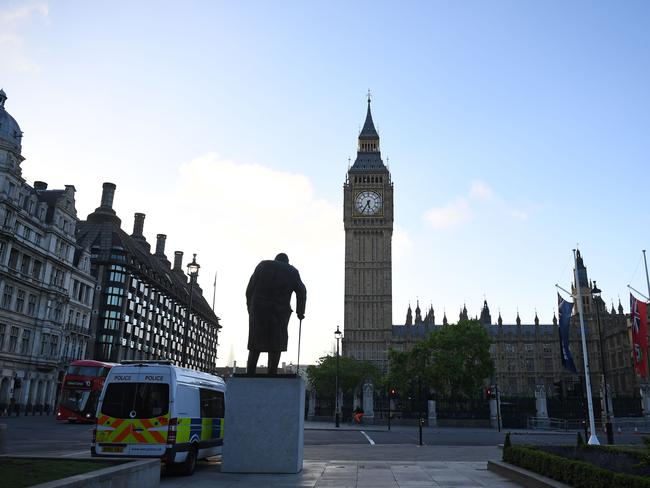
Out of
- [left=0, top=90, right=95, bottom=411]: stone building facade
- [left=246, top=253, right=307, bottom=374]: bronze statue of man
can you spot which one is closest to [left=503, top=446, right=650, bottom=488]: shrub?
[left=246, top=253, right=307, bottom=374]: bronze statue of man

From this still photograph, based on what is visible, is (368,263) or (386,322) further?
(368,263)

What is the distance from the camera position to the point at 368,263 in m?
122

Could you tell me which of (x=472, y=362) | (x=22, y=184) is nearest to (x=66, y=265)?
A: (x=22, y=184)

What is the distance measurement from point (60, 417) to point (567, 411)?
160ft

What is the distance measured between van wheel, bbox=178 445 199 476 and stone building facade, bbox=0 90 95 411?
40.3 meters

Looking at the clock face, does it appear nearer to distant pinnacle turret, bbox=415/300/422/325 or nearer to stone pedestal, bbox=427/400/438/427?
distant pinnacle turret, bbox=415/300/422/325

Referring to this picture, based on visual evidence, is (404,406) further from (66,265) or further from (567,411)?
(66,265)

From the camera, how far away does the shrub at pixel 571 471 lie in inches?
351

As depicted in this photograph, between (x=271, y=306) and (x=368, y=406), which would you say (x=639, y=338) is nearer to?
(x=271, y=306)

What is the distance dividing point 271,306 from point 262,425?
122 inches

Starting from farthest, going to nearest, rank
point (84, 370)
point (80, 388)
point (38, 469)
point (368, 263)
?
point (368, 263), point (80, 388), point (84, 370), point (38, 469)

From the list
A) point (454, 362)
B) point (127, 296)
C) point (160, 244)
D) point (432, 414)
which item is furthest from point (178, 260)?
point (432, 414)

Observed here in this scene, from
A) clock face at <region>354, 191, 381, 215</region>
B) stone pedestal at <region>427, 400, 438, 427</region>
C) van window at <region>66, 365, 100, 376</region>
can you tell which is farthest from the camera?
clock face at <region>354, 191, 381, 215</region>

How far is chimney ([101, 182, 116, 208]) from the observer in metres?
81.4
